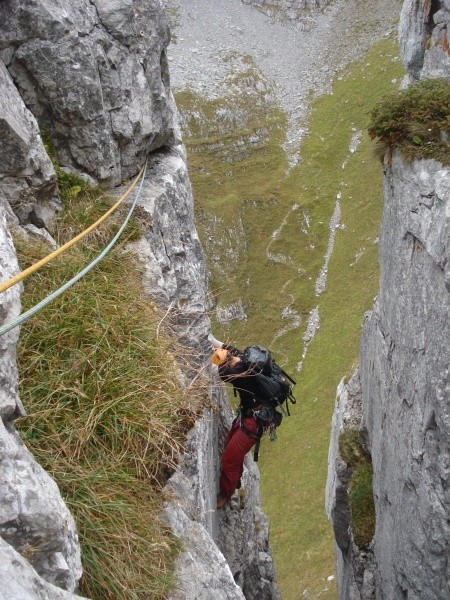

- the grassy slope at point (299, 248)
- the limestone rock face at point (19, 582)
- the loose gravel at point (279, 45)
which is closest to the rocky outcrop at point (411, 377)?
the limestone rock face at point (19, 582)

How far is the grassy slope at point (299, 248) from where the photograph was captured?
130 ft

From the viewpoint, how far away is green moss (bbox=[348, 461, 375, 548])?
1977 cm

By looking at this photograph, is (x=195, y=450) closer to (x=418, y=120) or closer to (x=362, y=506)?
(x=418, y=120)

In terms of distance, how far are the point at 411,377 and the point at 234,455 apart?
4936 mm

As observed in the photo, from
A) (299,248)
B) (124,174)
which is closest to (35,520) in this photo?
(124,174)

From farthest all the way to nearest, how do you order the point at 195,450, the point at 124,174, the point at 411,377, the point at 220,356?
1. the point at 411,377
2. the point at 124,174
3. the point at 220,356
4. the point at 195,450

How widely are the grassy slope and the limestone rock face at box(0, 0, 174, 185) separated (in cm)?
2337

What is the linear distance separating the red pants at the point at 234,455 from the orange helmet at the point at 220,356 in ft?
7.04

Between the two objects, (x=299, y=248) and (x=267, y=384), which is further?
(x=299, y=248)

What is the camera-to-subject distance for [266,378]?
1239cm

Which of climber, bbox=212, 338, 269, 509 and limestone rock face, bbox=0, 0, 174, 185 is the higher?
limestone rock face, bbox=0, 0, 174, 185

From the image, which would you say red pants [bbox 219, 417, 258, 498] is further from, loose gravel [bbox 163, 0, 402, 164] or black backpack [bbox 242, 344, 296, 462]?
loose gravel [bbox 163, 0, 402, 164]

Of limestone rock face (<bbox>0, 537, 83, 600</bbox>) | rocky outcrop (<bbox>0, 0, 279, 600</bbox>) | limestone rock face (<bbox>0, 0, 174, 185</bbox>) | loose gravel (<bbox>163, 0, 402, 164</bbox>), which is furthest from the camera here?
loose gravel (<bbox>163, 0, 402, 164</bbox>)

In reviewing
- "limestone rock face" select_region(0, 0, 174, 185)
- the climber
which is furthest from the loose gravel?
the climber
